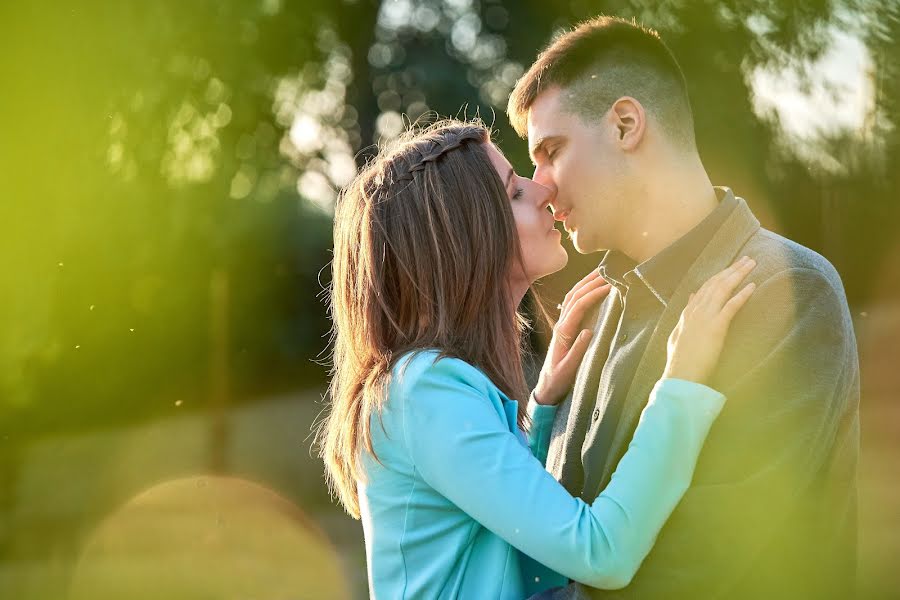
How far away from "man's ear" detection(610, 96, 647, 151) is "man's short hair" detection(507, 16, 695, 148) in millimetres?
30

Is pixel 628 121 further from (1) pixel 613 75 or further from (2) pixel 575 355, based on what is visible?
(2) pixel 575 355

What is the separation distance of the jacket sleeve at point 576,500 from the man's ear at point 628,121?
2.45 ft

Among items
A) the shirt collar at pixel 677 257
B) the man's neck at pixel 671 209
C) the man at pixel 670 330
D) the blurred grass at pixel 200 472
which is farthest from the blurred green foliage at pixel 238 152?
the shirt collar at pixel 677 257

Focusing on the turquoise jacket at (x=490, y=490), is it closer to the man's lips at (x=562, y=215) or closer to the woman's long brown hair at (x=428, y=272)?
the woman's long brown hair at (x=428, y=272)

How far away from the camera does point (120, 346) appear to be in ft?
33.6

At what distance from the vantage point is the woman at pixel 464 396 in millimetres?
2102

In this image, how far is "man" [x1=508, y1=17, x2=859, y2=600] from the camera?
2.12 m

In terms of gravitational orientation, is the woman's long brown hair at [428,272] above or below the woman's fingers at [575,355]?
above

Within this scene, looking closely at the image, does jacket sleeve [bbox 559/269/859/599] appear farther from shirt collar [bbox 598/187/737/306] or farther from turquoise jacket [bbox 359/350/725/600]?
shirt collar [bbox 598/187/737/306]

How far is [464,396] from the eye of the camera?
2184mm

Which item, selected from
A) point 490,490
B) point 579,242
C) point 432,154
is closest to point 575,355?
point 579,242

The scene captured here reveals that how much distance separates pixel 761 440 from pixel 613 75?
1085 mm

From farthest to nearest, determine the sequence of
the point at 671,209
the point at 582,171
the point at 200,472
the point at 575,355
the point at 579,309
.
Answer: the point at 200,472
the point at 579,309
the point at 575,355
the point at 582,171
the point at 671,209

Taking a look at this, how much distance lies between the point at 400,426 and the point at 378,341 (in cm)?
27
